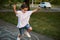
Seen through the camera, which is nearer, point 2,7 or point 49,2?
point 49,2

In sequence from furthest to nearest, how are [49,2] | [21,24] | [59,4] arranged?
[59,4] → [49,2] → [21,24]

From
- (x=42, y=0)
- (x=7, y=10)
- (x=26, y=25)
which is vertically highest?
(x=26, y=25)

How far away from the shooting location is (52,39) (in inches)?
347

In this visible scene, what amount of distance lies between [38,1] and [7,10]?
5064 millimetres

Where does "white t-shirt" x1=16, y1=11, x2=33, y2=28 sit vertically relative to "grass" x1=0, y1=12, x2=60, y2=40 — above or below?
above

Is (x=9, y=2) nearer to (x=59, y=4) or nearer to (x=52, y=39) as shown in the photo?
(x=59, y=4)

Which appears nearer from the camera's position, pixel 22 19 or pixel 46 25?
pixel 22 19

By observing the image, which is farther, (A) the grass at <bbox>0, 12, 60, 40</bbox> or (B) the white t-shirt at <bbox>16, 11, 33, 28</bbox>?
(A) the grass at <bbox>0, 12, 60, 40</bbox>

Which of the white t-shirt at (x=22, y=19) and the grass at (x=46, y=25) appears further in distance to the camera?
the grass at (x=46, y=25)

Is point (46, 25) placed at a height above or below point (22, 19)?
below

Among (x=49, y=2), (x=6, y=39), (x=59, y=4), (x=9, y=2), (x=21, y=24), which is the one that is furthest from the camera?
(x=9, y=2)

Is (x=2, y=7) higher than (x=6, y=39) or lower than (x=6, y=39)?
lower

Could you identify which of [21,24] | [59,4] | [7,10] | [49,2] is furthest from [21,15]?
[7,10]

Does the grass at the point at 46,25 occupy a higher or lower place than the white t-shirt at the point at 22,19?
lower
